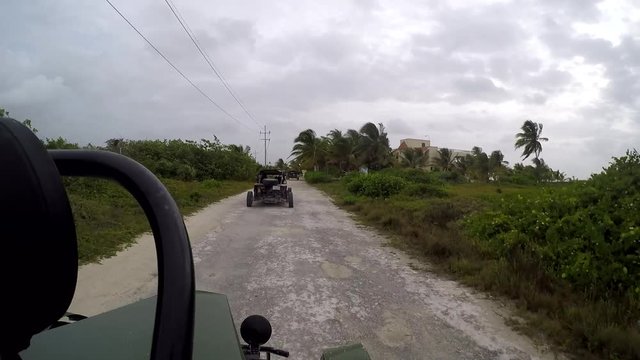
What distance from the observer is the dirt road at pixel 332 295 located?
3.73 meters

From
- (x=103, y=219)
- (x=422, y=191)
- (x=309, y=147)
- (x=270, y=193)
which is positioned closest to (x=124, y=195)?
(x=103, y=219)

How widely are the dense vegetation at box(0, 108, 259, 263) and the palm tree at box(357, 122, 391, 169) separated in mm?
12740

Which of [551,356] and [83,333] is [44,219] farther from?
[551,356]

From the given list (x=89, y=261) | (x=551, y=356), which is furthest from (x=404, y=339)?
(x=89, y=261)

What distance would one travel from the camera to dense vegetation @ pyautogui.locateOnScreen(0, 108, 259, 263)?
7.37 metres

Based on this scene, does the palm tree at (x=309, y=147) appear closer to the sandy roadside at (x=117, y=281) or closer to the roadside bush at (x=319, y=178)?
the roadside bush at (x=319, y=178)

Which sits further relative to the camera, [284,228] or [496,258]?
[284,228]

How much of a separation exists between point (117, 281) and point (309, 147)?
42.7 meters

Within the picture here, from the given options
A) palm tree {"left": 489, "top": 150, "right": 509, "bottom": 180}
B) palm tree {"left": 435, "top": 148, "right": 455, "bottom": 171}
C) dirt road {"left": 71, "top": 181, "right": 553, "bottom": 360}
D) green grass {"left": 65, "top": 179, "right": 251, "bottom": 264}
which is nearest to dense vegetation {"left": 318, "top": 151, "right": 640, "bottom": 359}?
dirt road {"left": 71, "top": 181, "right": 553, "bottom": 360}

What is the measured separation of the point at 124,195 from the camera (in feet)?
41.9

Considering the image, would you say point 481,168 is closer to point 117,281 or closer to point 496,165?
point 496,165

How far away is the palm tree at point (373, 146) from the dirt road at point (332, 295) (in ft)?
100.0

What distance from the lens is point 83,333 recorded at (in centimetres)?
154

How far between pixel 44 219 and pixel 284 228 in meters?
9.30
